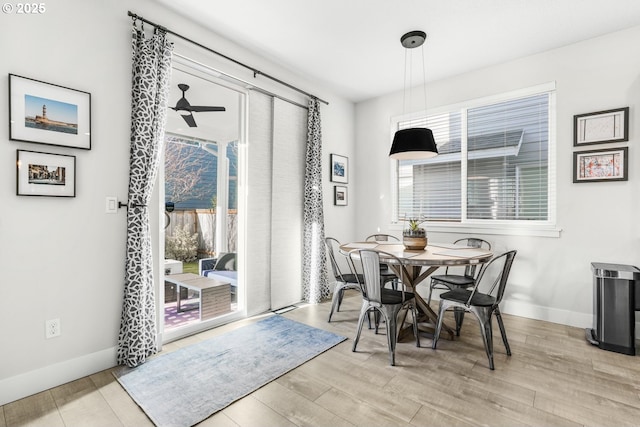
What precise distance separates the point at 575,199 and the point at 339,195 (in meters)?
2.83

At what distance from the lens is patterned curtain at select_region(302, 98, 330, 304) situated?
13.6 ft

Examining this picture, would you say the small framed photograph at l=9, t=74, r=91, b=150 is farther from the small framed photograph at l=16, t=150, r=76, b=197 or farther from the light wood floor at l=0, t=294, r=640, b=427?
the light wood floor at l=0, t=294, r=640, b=427

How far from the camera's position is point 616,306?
2691 millimetres

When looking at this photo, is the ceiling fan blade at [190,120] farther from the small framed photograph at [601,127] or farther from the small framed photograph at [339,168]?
the small framed photograph at [601,127]

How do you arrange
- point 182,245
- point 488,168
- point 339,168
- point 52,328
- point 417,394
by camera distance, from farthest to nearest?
point 339,168
point 488,168
point 182,245
point 52,328
point 417,394

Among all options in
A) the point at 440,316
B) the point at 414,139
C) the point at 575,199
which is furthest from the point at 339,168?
the point at 575,199

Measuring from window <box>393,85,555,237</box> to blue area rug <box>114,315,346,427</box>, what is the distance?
7.99ft

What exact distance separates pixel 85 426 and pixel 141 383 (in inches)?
16.8

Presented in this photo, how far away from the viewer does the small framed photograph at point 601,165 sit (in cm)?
305

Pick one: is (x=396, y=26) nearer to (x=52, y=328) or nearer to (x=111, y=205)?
(x=111, y=205)

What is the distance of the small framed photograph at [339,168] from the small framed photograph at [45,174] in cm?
314

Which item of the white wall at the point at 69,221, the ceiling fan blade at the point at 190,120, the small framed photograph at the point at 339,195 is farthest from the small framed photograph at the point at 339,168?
the white wall at the point at 69,221

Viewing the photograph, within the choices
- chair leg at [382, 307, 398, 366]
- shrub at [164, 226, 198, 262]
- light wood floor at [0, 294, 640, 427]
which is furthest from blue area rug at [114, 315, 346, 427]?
shrub at [164, 226, 198, 262]

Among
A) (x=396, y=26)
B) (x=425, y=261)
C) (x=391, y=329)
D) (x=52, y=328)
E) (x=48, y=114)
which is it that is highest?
(x=396, y=26)
